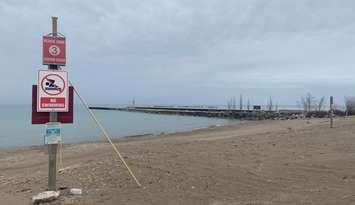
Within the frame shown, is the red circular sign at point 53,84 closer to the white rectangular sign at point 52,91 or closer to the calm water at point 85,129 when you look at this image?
the white rectangular sign at point 52,91

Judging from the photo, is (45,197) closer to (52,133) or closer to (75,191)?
(75,191)

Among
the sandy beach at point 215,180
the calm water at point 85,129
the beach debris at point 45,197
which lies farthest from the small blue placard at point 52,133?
the calm water at point 85,129

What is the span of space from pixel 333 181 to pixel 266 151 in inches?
174

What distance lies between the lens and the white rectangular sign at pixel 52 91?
789 centimetres

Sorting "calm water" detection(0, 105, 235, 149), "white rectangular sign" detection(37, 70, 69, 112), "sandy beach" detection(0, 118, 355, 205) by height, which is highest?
"white rectangular sign" detection(37, 70, 69, 112)

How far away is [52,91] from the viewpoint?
8.01 metres

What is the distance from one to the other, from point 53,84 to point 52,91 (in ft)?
0.41

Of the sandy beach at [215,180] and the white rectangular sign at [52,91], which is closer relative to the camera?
the sandy beach at [215,180]

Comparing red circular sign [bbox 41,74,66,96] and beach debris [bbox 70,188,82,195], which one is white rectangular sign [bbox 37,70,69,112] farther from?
beach debris [bbox 70,188,82,195]

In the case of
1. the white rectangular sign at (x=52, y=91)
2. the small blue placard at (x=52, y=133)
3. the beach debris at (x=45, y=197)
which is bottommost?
the beach debris at (x=45, y=197)

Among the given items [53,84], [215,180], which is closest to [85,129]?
[215,180]

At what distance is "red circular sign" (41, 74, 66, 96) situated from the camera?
26.0 feet

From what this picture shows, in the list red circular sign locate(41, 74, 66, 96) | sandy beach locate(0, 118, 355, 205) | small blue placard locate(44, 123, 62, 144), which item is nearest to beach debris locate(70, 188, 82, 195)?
sandy beach locate(0, 118, 355, 205)

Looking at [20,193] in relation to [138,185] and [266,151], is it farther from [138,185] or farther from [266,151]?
[266,151]
